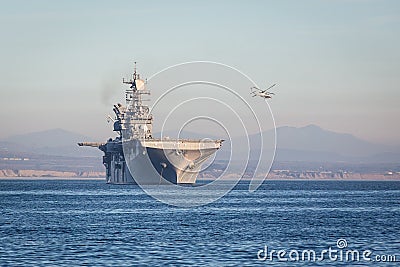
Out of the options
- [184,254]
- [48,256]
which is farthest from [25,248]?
[184,254]

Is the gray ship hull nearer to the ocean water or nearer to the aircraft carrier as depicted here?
the aircraft carrier

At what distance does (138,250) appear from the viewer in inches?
1661

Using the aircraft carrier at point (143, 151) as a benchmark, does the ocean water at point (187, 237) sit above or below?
below

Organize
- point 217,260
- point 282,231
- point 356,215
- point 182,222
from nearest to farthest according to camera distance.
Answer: point 217,260 < point 282,231 < point 182,222 < point 356,215

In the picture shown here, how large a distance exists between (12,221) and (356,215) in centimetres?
2774

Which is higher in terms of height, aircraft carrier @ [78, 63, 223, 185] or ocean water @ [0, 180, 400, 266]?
aircraft carrier @ [78, 63, 223, 185]

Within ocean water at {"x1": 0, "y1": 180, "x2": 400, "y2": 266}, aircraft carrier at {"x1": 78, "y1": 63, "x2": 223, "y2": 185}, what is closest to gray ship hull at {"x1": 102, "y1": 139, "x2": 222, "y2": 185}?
aircraft carrier at {"x1": 78, "y1": 63, "x2": 223, "y2": 185}

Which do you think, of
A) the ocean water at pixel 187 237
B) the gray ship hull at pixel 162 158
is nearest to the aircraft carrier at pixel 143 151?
the gray ship hull at pixel 162 158

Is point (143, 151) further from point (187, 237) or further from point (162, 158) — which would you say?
point (187, 237)

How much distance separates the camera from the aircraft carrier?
429 ft

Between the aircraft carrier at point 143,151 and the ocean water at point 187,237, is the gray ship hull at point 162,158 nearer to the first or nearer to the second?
the aircraft carrier at point 143,151

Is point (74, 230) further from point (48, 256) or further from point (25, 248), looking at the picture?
point (48, 256)

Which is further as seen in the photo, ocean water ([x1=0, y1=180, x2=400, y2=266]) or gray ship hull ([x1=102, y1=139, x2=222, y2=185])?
gray ship hull ([x1=102, y1=139, x2=222, y2=185])

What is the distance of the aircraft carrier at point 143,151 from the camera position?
131m
